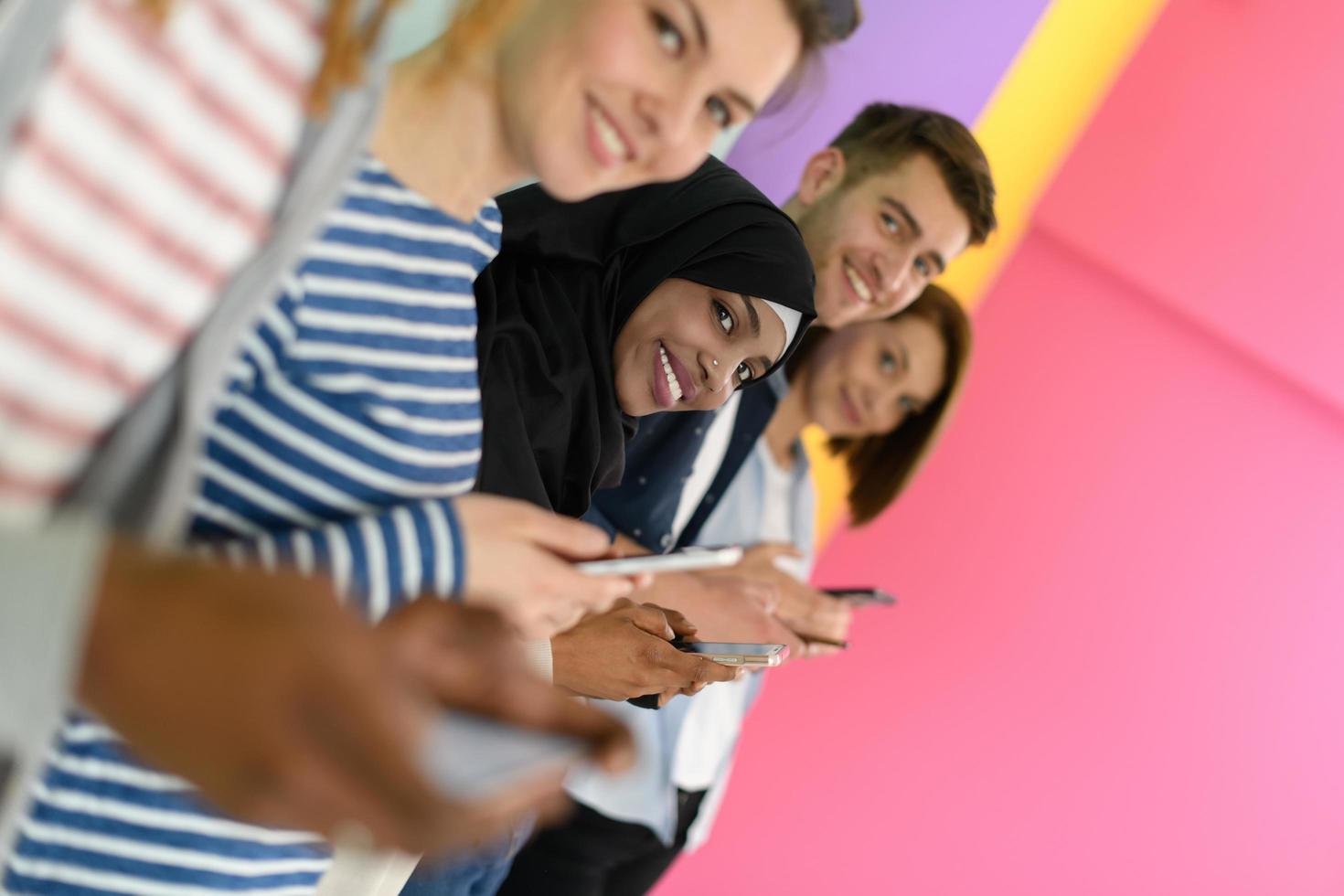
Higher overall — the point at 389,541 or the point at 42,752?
the point at 389,541

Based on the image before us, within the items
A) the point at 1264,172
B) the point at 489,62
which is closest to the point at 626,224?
the point at 489,62

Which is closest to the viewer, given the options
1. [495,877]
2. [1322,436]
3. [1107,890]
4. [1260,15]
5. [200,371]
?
[200,371]

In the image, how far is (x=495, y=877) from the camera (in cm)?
82

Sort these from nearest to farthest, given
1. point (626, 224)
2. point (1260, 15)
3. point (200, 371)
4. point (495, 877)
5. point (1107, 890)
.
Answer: point (200, 371) < point (626, 224) < point (495, 877) < point (1260, 15) < point (1107, 890)

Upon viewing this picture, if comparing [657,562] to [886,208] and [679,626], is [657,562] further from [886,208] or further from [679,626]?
[886,208]

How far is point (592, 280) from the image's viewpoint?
665 millimetres

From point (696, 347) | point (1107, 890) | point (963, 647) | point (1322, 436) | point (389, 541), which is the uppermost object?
point (1322, 436)

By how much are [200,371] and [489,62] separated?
168 mm

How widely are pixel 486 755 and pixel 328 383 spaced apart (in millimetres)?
178

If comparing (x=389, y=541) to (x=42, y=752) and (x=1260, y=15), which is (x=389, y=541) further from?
(x=1260, y=15)

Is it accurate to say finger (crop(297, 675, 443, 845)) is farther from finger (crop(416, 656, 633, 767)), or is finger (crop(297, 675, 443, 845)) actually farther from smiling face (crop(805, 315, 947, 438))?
smiling face (crop(805, 315, 947, 438))

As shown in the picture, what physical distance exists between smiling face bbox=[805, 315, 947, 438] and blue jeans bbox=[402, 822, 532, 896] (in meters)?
0.56

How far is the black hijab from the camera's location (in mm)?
609

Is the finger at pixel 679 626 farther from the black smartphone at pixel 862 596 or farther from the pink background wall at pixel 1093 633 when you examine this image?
the pink background wall at pixel 1093 633
